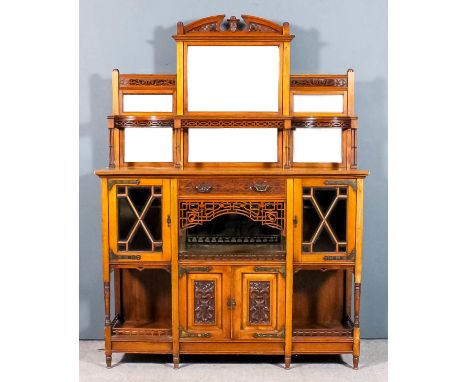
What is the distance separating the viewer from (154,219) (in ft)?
10.8

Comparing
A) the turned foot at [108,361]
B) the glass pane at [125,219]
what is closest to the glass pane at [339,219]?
the glass pane at [125,219]

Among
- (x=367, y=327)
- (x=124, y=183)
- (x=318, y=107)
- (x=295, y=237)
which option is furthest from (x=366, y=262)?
(x=124, y=183)

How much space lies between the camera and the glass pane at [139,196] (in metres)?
3.20

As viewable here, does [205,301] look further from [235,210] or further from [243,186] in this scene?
[243,186]

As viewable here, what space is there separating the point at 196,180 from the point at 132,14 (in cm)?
137

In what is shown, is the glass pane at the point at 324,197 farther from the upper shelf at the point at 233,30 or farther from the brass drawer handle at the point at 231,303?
the upper shelf at the point at 233,30

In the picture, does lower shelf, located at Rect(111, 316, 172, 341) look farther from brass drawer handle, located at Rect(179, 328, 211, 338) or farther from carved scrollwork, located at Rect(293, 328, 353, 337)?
carved scrollwork, located at Rect(293, 328, 353, 337)

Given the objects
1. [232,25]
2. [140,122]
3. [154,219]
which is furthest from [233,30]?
[154,219]

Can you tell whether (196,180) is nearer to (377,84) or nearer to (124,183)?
(124,183)

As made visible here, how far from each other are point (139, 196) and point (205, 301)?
2.53 ft

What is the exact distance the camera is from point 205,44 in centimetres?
338

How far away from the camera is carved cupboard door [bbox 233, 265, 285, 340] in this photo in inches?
125

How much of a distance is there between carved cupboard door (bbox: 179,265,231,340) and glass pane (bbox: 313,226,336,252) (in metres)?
0.57

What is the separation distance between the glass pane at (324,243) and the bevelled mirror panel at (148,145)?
1117 millimetres
